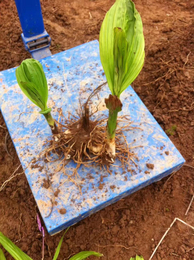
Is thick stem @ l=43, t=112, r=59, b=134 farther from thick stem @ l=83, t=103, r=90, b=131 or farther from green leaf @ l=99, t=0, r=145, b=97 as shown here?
green leaf @ l=99, t=0, r=145, b=97

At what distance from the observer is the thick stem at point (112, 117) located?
36.1 inches

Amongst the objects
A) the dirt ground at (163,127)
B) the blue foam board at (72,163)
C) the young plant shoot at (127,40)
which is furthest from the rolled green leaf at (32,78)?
the dirt ground at (163,127)

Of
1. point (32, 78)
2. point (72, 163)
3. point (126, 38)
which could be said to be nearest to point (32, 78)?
point (32, 78)

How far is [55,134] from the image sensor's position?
1.28 m

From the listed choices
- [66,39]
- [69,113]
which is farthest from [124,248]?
[66,39]

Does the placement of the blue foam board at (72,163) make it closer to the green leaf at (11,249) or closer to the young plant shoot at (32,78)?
the green leaf at (11,249)

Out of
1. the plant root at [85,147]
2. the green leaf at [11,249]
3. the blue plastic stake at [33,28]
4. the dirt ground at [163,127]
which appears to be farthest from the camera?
the blue plastic stake at [33,28]

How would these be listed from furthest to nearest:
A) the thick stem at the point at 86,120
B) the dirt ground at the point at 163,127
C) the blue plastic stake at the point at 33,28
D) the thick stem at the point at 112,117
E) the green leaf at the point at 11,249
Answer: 1. the blue plastic stake at the point at 33,28
2. the dirt ground at the point at 163,127
3. the thick stem at the point at 86,120
4. the green leaf at the point at 11,249
5. the thick stem at the point at 112,117

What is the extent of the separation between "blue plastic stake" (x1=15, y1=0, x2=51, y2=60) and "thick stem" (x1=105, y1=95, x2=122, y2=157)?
95cm

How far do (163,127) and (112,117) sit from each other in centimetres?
81

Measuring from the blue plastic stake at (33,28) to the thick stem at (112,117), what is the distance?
95 centimetres

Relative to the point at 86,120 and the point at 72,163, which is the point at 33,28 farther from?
the point at 72,163

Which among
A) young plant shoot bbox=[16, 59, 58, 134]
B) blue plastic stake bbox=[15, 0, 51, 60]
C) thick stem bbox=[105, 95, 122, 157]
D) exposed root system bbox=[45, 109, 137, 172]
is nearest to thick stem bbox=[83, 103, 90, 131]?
exposed root system bbox=[45, 109, 137, 172]

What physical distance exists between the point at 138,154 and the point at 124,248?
53cm
